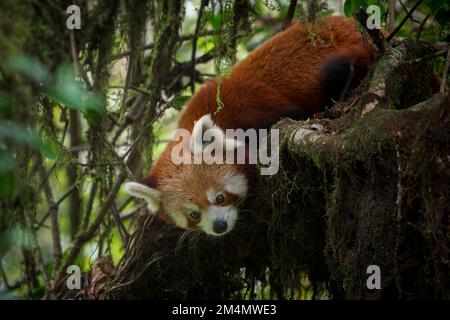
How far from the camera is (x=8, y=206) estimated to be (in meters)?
3.57

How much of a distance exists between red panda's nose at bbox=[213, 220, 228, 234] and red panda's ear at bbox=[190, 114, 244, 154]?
623 mm

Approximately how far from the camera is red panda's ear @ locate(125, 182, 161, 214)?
5301 millimetres

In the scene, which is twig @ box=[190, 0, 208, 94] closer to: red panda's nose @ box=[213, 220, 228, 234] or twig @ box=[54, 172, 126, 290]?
twig @ box=[54, 172, 126, 290]

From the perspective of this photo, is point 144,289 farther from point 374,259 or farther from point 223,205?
point 374,259

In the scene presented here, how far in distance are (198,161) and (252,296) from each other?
119 cm

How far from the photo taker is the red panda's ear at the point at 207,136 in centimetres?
506

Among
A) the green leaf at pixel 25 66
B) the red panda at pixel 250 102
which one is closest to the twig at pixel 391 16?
the red panda at pixel 250 102

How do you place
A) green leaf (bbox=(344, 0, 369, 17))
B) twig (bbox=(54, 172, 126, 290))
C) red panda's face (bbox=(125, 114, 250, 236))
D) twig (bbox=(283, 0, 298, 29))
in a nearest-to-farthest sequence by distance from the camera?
green leaf (bbox=(344, 0, 369, 17)) → red panda's face (bbox=(125, 114, 250, 236)) → twig (bbox=(54, 172, 126, 290)) → twig (bbox=(283, 0, 298, 29))

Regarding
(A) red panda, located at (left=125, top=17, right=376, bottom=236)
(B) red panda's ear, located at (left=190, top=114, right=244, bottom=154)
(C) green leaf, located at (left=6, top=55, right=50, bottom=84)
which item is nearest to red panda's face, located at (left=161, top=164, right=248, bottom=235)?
(A) red panda, located at (left=125, top=17, right=376, bottom=236)

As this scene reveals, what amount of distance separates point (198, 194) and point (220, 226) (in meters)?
0.48

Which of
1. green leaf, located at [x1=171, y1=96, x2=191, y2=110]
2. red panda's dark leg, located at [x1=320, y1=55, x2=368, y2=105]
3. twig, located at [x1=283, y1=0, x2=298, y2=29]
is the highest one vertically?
twig, located at [x1=283, y1=0, x2=298, y2=29]

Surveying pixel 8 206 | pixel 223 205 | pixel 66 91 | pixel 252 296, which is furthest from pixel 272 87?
pixel 8 206

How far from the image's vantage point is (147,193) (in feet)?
17.6

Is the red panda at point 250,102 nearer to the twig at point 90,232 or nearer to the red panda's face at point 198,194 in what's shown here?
the red panda's face at point 198,194
